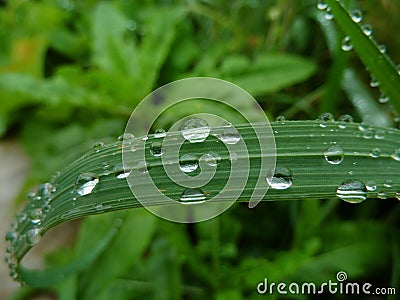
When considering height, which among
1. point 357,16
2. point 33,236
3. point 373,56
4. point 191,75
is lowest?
point 33,236

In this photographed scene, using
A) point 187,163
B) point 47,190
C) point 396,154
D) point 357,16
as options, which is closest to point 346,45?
point 357,16

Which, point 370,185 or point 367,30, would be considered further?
point 367,30

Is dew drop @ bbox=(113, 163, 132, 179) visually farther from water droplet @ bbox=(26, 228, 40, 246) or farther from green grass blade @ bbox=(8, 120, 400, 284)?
water droplet @ bbox=(26, 228, 40, 246)

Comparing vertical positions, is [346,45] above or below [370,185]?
above

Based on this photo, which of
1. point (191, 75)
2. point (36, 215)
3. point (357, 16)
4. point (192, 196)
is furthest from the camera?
point (191, 75)

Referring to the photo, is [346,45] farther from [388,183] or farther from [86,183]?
[86,183]

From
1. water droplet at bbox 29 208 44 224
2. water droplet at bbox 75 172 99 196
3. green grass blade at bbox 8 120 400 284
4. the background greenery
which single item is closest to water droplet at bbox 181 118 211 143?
green grass blade at bbox 8 120 400 284
